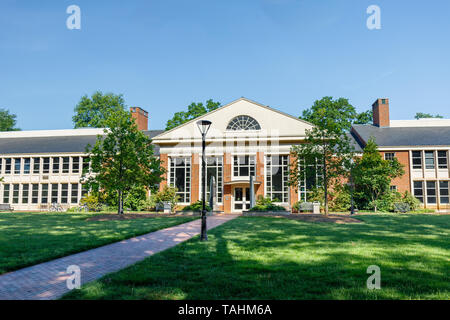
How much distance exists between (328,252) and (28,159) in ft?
118

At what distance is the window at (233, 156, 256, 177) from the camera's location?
2871cm

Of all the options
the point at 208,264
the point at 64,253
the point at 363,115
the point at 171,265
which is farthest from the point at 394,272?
the point at 363,115

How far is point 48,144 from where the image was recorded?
122 ft

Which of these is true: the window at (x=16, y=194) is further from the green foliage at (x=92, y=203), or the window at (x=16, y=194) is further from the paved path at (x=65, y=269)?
the paved path at (x=65, y=269)

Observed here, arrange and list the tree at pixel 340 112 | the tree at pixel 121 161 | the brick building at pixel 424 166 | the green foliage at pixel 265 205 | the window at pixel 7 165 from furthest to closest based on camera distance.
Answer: the tree at pixel 340 112 → the window at pixel 7 165 → the brick building at pixel 424 166 → the green foliage at pixel 265 205 → the tree at pixel 121 161

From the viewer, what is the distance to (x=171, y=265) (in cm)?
659

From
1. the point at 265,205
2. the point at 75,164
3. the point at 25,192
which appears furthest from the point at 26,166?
the point at 265,205

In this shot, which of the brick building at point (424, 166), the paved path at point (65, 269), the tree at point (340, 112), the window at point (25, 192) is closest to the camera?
the paved path at point (65, 269)

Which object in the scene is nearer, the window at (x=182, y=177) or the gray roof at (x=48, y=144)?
the window at (x=182, y=177)

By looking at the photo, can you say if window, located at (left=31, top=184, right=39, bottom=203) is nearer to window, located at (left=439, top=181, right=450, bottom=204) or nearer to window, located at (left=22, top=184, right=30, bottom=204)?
window, located at (left=22, top=184, right=30, bottom=204)

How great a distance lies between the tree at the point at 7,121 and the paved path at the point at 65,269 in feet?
204

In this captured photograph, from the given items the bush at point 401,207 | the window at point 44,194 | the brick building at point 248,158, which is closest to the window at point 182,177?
the brick building at point 248,158

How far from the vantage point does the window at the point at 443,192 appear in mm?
29641
